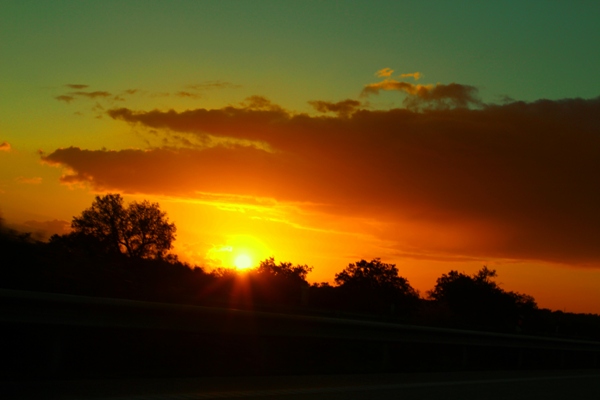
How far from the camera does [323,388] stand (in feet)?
31.4

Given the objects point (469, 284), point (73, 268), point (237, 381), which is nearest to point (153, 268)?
point (73, 268)

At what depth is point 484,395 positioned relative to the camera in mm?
10633

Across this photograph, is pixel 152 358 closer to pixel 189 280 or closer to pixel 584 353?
pixel 189 280

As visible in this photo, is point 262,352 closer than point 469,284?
Yes

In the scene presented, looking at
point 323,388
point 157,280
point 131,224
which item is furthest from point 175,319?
point 131,224

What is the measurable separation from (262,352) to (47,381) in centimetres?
389

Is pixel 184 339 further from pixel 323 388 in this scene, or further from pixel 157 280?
pixel 157 280

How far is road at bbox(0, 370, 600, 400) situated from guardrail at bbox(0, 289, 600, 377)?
27.4 inches

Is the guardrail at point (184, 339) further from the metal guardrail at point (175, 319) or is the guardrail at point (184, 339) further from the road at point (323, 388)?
the road at point (323, 388)

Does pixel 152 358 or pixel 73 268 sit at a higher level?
pixel 73 268

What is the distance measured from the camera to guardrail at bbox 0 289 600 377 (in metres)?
8.16

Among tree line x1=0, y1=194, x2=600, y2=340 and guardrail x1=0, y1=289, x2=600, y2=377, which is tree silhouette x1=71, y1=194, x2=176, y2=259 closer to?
tree line x1=0, y1=194, x2=600, y2=340

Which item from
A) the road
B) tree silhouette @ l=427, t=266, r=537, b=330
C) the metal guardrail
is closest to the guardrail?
the metal guardrail

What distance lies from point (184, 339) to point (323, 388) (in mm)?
2446
